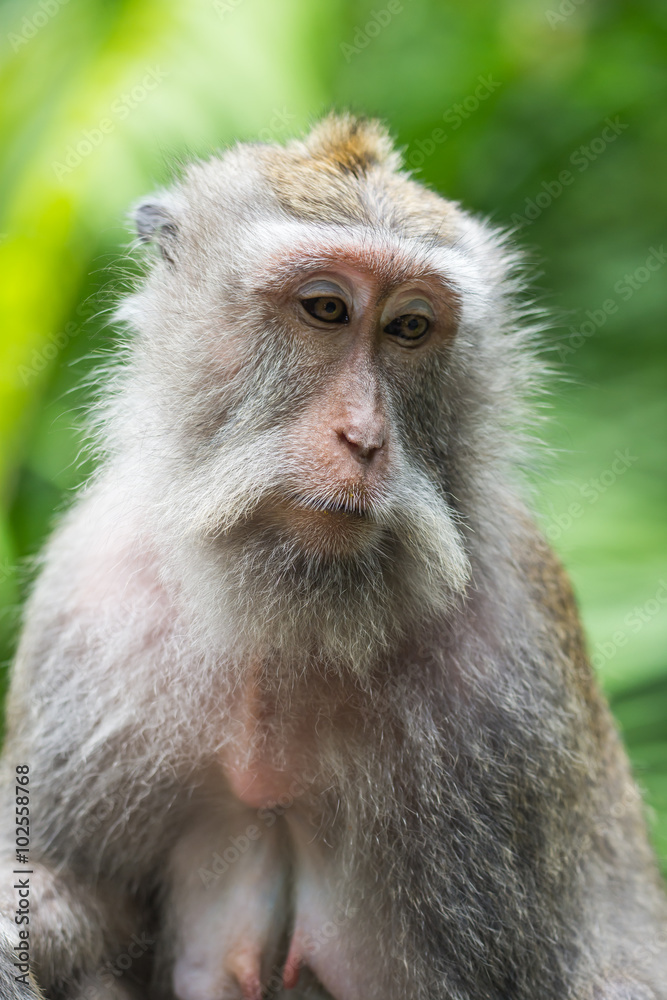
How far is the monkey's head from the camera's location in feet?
8.03

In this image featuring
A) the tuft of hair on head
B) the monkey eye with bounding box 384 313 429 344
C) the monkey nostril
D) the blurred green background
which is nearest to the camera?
the monkey nostril

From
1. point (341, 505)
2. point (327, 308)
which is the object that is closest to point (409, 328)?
point (327, 308)

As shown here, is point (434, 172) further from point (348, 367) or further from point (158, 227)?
point (348, 367)

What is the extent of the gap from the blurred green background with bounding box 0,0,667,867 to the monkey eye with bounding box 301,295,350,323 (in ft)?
2.82

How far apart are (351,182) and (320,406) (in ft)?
2.50

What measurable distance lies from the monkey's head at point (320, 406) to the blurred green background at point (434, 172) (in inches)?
19.5

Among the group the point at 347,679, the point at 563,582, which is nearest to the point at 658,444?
the point at 563,582

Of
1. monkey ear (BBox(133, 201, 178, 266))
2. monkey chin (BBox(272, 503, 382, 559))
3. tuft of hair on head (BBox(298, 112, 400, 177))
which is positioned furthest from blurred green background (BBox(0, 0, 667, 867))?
monkey chin (BBox(272, 503, 382, 559))

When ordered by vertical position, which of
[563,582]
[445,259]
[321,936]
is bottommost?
[321,936]

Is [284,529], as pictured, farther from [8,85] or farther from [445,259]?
[8,85]

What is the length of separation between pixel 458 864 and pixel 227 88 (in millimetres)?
3021

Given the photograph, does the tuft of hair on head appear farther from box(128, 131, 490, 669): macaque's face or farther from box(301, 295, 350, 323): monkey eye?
box(301, 295, 350, 323): monkey eye

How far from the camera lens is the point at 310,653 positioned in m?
2.67

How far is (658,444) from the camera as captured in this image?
17.2ft
